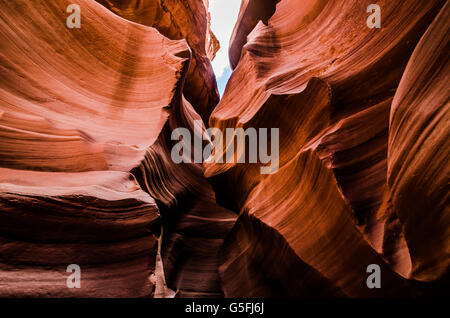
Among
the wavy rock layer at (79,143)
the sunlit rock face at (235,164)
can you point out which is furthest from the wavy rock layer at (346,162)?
the wavy rock layer at (79,143)

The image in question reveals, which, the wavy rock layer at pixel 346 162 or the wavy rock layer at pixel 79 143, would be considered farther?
the wavy rock layer at pixel 79 143

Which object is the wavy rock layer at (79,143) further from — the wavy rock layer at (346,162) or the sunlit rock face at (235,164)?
the wavy rock layer at (346,162)

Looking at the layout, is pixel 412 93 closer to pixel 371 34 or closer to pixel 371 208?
pixel 371 208

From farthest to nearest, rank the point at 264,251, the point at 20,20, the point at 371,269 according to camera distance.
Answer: the point at 264,251 → the point at 20,20 → the point at 371,269

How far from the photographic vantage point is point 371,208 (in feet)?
10.8

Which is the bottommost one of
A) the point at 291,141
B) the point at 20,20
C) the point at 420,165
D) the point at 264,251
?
the point at 264,251

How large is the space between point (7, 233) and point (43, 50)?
3239 mm

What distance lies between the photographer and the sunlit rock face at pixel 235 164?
2418 mm

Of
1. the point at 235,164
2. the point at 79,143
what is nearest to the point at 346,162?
the point at 235,164

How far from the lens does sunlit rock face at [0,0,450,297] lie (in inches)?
95.2

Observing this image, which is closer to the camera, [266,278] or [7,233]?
[7,233]

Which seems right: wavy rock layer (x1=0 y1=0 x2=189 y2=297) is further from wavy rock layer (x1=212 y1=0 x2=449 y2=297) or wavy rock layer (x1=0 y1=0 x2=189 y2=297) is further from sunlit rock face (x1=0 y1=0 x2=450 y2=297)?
wavy rock layer (x1=212 y1=0 x2=449 y2=297)

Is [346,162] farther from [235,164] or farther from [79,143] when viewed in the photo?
[79,143]

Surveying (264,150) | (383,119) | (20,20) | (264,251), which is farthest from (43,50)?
(383,119)
